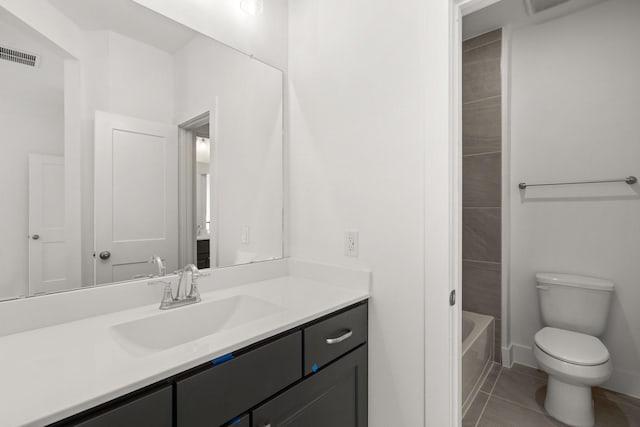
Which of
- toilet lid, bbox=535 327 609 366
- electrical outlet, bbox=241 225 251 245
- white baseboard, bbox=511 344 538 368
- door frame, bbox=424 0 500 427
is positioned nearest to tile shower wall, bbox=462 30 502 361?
white baseboard, bbox=511 344 538 368

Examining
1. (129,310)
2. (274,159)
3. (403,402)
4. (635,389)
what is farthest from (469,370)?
(129,310)

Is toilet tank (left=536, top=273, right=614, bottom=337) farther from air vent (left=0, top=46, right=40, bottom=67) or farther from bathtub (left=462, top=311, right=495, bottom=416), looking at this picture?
air vent (left=0, top=46, right=40, bottom=67)

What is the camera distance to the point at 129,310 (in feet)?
3.62

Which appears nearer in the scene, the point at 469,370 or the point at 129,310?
the point at 129,310

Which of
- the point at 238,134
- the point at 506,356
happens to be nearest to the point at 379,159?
the point at 238,134

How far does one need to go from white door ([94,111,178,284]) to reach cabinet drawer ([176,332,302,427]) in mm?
610

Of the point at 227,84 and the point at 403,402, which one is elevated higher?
the point at 227,84

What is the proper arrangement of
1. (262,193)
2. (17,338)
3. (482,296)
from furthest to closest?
(482,296)
(262,193)
(17,338)

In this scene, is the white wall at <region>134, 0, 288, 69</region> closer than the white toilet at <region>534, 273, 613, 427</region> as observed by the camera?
Yes

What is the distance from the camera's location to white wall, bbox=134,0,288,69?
4.18 ft

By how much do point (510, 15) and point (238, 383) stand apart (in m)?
2.77

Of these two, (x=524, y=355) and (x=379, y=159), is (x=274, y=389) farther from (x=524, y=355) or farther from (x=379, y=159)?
(x=524, y=355)

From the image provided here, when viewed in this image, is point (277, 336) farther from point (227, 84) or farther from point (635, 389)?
point (635, 389)

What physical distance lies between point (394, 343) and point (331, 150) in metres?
0.90
